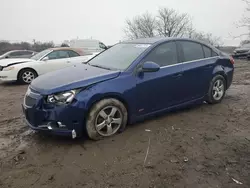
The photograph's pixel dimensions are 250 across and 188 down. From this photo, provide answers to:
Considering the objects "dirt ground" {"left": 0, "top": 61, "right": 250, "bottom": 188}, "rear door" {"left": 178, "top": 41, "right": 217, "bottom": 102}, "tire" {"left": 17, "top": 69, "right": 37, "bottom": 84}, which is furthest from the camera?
"tire" {"left": 17, "top": 69, "right": 37, "bottom": 84}

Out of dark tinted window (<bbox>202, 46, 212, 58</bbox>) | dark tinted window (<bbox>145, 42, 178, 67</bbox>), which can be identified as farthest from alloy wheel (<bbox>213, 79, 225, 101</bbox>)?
dark tinted window (<bbox>145, 42, 178, 67</bbox>)

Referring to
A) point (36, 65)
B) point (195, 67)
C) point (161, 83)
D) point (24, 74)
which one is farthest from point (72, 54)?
point (161, 83)

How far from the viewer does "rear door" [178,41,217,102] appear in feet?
16.0

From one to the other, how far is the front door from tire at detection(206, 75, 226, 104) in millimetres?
1019

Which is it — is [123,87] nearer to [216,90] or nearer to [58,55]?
[216,90]

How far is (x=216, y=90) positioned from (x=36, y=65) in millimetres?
6894

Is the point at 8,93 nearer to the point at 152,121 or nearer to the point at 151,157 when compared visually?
the point at 152,121

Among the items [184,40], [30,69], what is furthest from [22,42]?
[184,40]

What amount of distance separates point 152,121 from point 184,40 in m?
1.81

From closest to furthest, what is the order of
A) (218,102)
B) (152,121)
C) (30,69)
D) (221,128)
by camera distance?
(221,128) → (152,121) → (218,102) → (30,69)

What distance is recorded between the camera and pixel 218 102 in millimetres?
5750

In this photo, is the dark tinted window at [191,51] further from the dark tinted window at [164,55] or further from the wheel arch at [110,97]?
the wheel arch at [110,97]

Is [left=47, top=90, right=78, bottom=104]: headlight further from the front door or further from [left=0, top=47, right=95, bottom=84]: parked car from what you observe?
[left=0, top=47, right=95, bottom=84]: parked car

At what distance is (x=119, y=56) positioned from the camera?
4.73 meters
